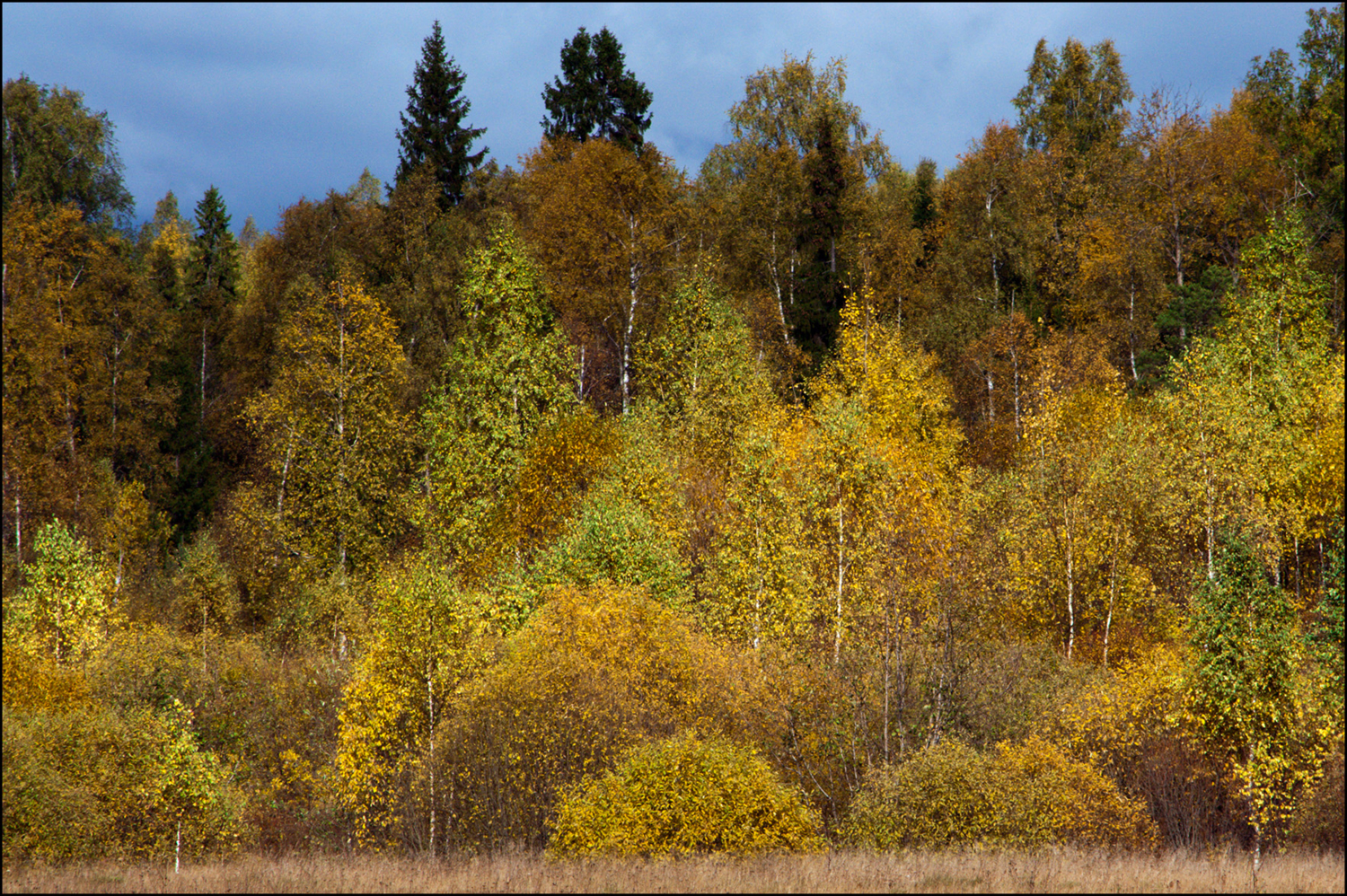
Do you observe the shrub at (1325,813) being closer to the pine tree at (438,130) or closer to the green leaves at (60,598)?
the green leaves at (60,598)

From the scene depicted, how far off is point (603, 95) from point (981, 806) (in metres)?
44.0

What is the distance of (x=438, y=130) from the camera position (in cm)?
5728

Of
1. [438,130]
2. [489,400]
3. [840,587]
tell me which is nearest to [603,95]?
[438,130]

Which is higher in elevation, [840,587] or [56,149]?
[56,149]

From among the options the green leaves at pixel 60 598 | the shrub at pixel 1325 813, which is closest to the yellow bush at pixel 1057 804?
the shrub at pixel 1325 813

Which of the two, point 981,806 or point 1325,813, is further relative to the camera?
point 981,806

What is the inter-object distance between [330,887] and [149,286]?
4546 centimetres

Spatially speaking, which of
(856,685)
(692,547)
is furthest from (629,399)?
(856,685)

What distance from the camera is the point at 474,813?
2662 centimetres

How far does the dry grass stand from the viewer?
18188 millimetres

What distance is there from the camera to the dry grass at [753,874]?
18.2 m

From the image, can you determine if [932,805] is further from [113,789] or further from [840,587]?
[113,789]

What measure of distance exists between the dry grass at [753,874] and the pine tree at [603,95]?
140 ft

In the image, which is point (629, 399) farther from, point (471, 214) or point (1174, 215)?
point (1174, 215)
